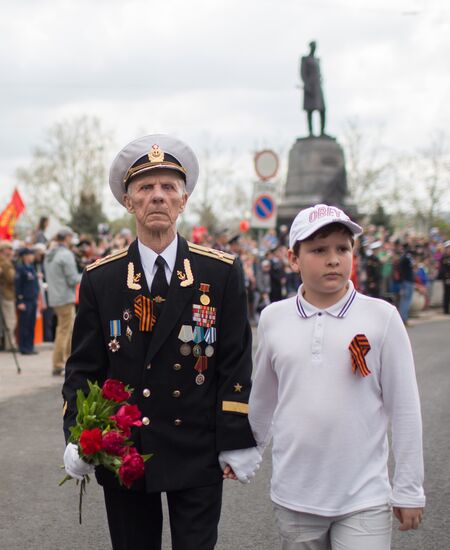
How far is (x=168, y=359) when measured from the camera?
3.19m

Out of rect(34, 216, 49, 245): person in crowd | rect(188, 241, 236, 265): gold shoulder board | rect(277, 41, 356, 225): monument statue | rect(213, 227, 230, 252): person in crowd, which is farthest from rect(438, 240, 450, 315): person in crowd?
rect(188, 241, 236, 265): gold shoulder board

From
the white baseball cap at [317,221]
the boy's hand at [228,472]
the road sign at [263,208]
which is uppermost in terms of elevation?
the road sign at [263,208]

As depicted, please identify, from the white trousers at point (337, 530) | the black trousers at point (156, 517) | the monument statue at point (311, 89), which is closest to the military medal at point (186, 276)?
the black trousers at point (156, 517)

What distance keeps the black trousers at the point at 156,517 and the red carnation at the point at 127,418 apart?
0.34 metres

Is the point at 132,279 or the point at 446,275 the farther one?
the point at 446,275

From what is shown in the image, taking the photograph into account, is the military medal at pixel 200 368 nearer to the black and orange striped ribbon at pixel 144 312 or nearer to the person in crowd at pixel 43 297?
the black and orange striped ribbon at pixel 144 312

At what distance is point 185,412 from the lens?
3182 mm

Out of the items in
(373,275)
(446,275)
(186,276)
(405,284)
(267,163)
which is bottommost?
(186,276)

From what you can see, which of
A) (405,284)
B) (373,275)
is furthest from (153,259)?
(373,275)

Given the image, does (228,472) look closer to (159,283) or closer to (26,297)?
(159,283)

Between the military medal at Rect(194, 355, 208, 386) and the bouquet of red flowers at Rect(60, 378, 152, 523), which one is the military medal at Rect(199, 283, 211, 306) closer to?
the military medal at Rect(194, 355, 208, 386)

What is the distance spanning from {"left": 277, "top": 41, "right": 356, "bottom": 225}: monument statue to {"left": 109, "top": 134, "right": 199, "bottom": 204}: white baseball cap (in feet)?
76.5

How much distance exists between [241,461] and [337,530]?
40 cm

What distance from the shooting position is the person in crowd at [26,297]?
548 inches
